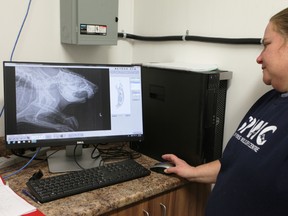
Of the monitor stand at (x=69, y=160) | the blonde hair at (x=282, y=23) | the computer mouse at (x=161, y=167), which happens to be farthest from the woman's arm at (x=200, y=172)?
the blonde hair at (x=282, y=23)

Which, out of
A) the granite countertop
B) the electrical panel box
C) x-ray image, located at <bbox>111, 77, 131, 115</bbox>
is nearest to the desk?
the granite countertop

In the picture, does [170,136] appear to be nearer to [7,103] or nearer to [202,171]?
[202,171]

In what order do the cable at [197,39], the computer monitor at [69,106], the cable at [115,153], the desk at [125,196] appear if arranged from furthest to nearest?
the cable at [115,153], the cable at [197,39], the computer monitor at [69,106], the desk at [125,196]

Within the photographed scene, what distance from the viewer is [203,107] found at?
4.33 ft

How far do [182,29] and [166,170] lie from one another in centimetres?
79

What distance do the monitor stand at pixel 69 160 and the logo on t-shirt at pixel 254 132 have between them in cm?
65

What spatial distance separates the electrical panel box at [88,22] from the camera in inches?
61.1

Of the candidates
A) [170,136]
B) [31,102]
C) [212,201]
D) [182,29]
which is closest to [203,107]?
[170,136]

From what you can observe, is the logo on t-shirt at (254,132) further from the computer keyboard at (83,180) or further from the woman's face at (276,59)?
the computer keyboard at (83,180)

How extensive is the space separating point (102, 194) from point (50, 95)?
47cm

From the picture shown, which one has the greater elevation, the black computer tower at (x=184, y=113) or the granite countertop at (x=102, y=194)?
the black computer tower at (x=184, y=113)

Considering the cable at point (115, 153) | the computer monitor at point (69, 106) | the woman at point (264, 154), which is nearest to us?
the woman at point (264, 154)

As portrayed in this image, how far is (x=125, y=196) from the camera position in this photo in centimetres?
113

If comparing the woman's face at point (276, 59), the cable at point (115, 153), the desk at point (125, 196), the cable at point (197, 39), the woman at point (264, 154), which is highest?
the cable at point (197, 39)
